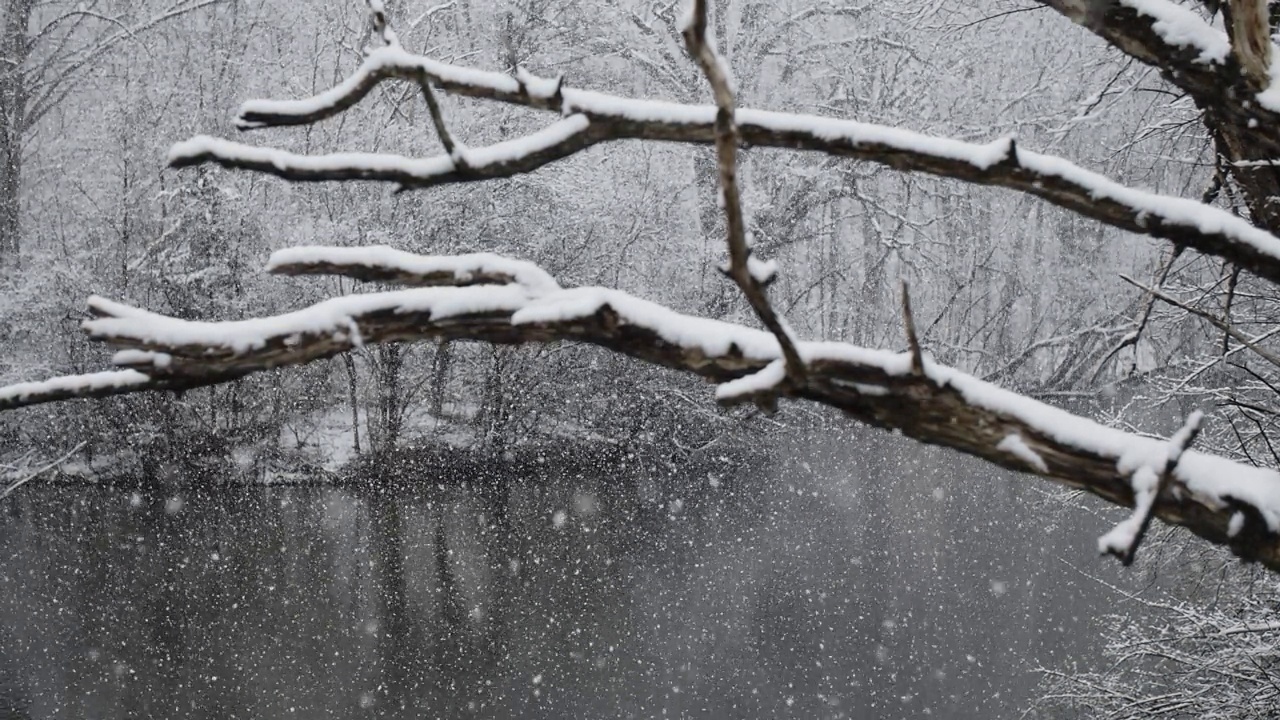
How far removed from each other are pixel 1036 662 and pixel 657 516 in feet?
16.4

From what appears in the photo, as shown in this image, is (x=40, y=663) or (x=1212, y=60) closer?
(x=1212, y=60)

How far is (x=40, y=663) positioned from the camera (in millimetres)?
7410

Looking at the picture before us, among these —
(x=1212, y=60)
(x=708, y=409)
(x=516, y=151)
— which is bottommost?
(x=708, y=409)

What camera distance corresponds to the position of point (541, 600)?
28.5ft

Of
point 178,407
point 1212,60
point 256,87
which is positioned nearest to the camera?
point 1212,60

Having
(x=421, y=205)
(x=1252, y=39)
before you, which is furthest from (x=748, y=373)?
(x=421, y=205)

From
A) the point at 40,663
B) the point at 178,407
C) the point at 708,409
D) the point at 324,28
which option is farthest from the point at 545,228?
the point at 40,663

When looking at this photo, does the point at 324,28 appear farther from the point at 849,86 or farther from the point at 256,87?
the point at 849,86

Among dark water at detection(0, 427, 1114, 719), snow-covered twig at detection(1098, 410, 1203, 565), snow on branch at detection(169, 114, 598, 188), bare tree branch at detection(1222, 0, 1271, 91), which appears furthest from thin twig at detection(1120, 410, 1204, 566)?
dark water at detection(0, 427, 1114, 719)

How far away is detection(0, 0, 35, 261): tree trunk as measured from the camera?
12781 mm

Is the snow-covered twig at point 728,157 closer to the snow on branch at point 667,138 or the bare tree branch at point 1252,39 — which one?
the snow on branch at point 667,138

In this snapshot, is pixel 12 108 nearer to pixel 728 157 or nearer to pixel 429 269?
pixel 429 269

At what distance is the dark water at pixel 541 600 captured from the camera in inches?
277

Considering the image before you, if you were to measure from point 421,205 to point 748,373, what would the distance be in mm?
11729
